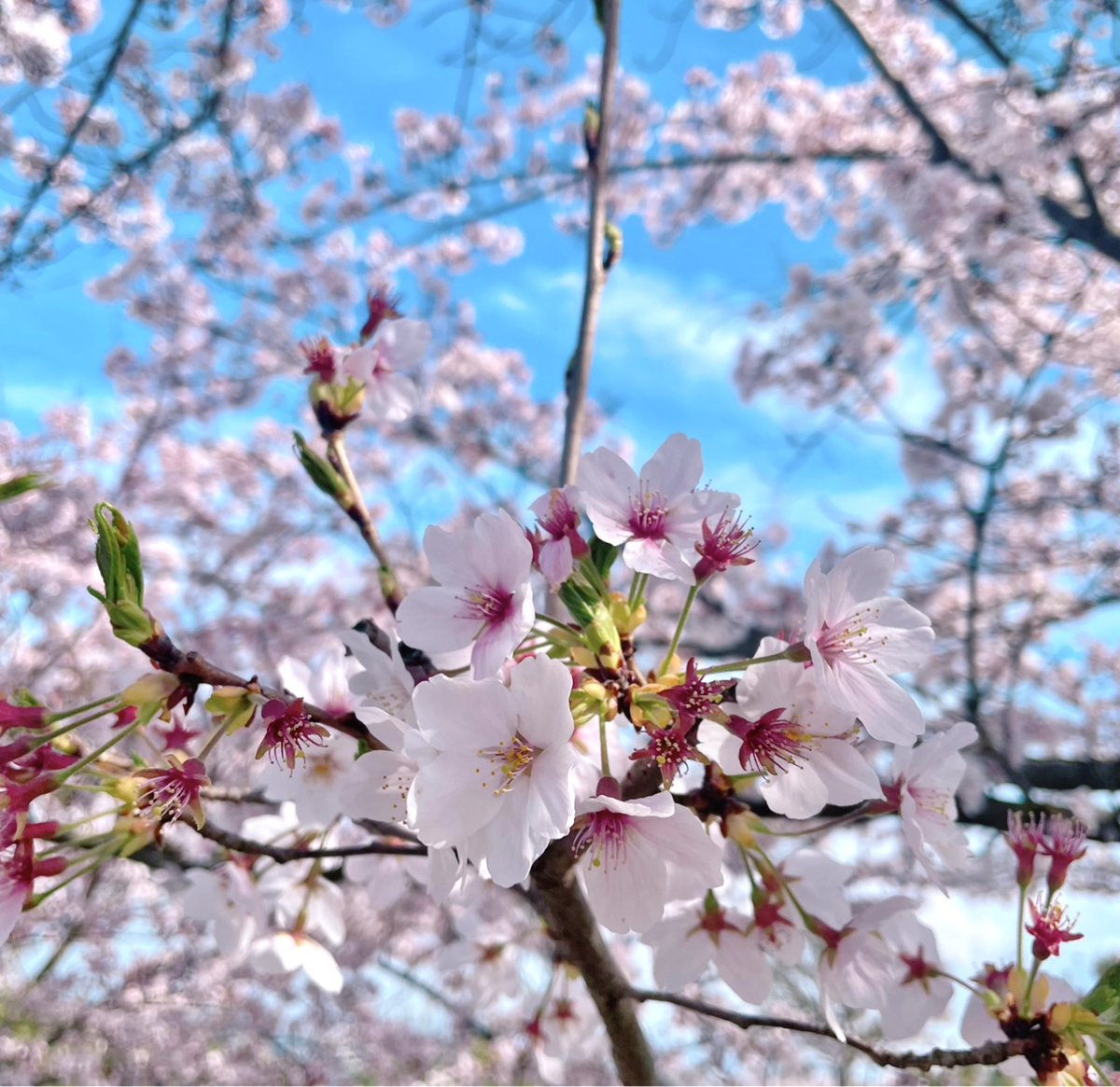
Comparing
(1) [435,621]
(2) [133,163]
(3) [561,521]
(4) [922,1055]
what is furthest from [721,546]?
(2) [133,163]

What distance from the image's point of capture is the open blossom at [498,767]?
708mm

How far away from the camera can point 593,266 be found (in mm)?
1385

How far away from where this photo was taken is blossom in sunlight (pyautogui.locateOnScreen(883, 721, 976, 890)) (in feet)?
2.99

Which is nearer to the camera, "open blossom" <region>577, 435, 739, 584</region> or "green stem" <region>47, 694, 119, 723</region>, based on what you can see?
"green stem" <region>47, 694, 119, 723</region>

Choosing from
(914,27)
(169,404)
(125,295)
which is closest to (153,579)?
(169,404)

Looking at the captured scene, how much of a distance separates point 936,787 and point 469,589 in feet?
1.94

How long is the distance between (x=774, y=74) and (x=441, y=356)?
12.9 feet

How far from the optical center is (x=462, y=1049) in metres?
5.45

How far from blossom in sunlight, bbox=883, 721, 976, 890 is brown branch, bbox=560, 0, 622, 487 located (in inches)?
25.6

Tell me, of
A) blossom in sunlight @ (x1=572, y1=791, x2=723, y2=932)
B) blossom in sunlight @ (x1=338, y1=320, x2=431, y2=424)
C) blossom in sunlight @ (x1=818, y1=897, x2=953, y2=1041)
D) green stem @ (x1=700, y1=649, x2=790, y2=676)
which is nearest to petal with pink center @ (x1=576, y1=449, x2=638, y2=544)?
green stem @ (x1=700, y1=649, x2=790, y2=676)

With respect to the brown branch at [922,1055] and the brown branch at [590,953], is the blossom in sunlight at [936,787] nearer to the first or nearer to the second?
the brown branch at [922,1055]

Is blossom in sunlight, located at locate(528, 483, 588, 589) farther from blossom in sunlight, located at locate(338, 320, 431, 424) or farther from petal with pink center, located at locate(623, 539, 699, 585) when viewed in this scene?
blossom in sunlight, located at locate(338, 320, 431, 424)

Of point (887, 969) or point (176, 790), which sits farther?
point (887, 969)

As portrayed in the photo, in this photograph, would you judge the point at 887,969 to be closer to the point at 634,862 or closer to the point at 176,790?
the point at 634,862
